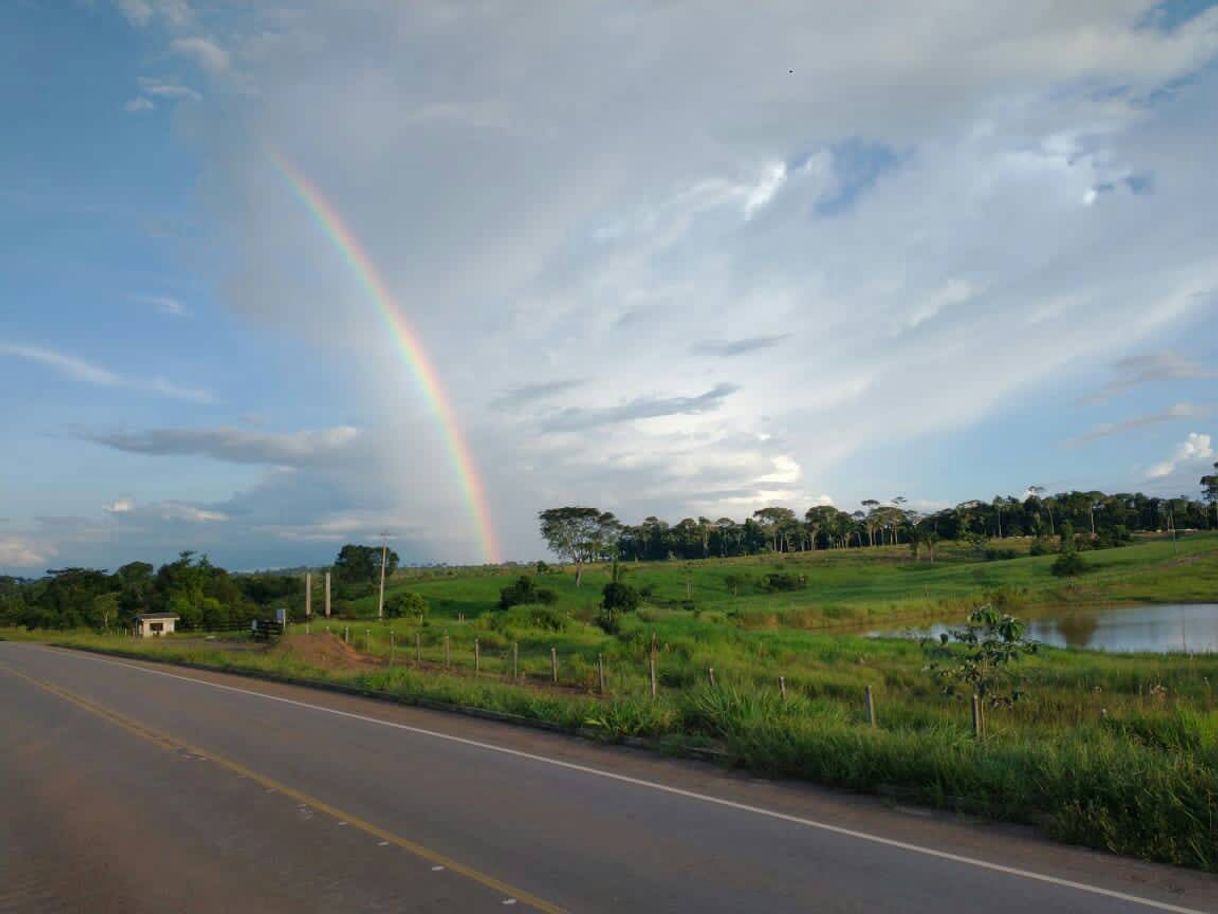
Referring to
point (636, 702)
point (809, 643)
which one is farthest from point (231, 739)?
point (809, 643)

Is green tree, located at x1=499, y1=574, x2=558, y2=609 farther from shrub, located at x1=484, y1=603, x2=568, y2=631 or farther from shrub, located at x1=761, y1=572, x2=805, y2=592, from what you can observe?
shrub, located at x1=761, y1=572, x2=805, y2=592

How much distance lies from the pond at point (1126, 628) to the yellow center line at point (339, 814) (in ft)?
126

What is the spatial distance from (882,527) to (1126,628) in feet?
384

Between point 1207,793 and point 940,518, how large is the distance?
6044 inches

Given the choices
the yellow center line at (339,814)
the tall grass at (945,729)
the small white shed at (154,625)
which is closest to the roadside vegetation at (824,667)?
Result: the tall grass at (945,729)

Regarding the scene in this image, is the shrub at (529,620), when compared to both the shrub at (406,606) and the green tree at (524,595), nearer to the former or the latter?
the shrub at (406,606)

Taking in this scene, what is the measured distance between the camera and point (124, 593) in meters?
94.6

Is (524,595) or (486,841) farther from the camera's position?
(524,595)

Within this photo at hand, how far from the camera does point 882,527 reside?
169375mm

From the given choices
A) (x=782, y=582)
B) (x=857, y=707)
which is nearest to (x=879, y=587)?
(x=782, y=582)

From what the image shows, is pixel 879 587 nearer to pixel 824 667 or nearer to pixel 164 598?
pixel 824 667

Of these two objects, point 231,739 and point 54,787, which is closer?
point 54,787

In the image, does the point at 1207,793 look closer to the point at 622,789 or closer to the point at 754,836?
the point at 754,836

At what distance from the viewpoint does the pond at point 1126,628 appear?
44438 mm
